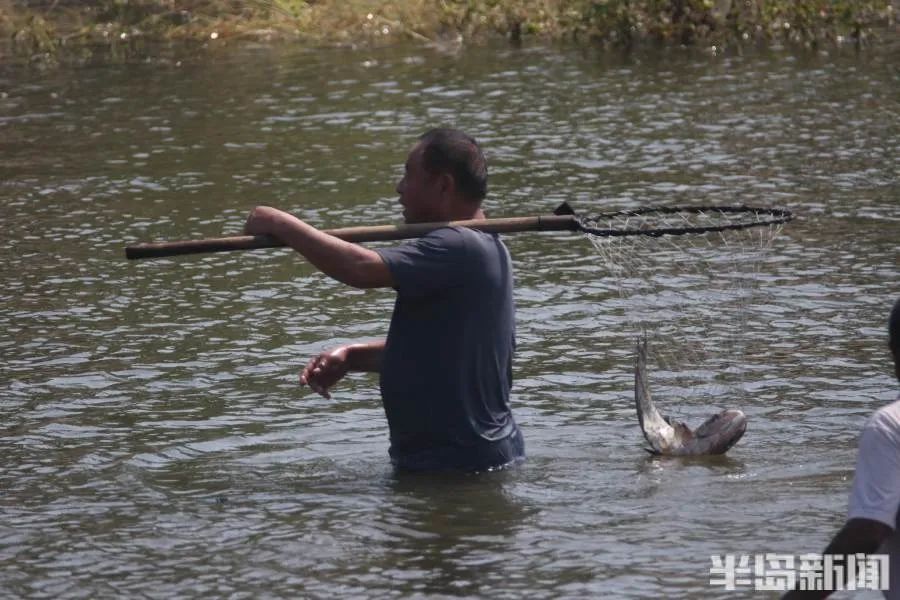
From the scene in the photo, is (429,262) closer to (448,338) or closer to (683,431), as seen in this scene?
(448,338)

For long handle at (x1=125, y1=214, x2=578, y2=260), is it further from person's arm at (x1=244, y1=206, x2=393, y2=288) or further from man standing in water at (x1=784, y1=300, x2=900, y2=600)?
man standing in water at (x1=784, y1=300, x2=900, y2=600)

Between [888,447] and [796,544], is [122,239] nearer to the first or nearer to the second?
[796,544]

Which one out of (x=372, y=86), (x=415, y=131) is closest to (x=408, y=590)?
(x=415, y=131)

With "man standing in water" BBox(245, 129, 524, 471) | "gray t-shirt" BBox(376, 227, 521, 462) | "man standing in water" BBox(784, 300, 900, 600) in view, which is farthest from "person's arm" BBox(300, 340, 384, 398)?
"man standing in water" BBox(784, 300, 900, 600)

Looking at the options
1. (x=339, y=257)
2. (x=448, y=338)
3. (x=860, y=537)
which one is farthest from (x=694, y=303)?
(x=860, y=537)

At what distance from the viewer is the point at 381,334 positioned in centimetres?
1128

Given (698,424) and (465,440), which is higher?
(465,440)

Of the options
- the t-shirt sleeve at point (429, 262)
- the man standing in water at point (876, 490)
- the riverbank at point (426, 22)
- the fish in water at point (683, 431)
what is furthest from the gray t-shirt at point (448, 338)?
the riverbank at point (426, 22)

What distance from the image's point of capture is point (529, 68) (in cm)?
2298

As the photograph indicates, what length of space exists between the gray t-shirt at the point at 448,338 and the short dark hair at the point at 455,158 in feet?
0.72

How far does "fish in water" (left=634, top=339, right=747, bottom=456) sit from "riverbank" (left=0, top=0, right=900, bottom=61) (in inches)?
614


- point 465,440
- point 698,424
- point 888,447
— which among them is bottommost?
point 698,424

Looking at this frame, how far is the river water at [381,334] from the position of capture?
282 inches

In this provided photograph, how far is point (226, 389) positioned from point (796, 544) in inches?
169
